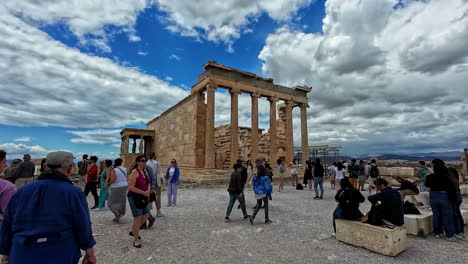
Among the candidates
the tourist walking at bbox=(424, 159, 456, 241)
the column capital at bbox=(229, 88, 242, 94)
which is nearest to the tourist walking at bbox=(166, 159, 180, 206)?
the tourist walking at bbox=(424, 159, 456, 241)

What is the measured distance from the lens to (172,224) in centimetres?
548

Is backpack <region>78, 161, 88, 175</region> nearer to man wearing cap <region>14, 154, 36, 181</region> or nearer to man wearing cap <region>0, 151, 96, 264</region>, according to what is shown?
man wearing cap <region>14, 154, 36, 181</region>

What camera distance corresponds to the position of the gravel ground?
144 inches

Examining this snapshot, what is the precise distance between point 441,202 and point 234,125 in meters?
12.5

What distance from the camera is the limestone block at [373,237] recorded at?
148 inches

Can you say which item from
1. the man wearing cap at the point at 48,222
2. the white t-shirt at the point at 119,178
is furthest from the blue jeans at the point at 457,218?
the white t-shirt at the point at 119,178

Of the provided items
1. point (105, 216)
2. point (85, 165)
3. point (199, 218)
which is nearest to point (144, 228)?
point (199, 218)

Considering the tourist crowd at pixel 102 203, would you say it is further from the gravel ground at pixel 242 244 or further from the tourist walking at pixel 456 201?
the gravel ground at pixel 242 244

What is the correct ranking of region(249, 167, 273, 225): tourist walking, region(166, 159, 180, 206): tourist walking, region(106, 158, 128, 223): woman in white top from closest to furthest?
region(106, 158, 128, 223): woman in white top → region(249, 167, 273, 225): tourist walking → region(166, 159, 180, 206): tourist walking

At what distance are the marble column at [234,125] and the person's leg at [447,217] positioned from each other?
1208 centimetres

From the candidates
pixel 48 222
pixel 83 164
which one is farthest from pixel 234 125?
pixel 48 222

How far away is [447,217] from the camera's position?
15.2ft

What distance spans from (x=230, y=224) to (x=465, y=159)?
21.5m

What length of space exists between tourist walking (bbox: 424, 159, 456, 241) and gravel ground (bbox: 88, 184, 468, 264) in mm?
263
